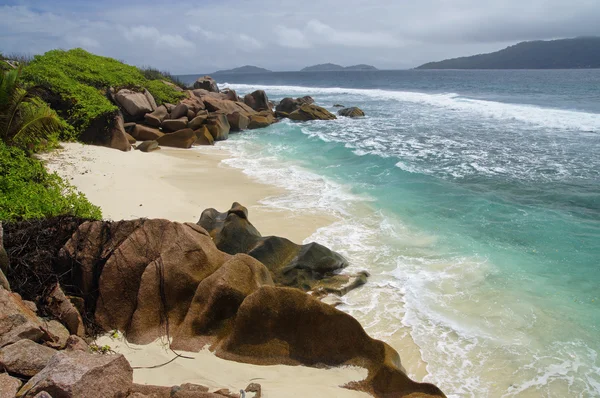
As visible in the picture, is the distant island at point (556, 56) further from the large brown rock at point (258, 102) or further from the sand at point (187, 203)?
the sand at point (187, 203)

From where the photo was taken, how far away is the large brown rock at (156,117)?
68.4 ft

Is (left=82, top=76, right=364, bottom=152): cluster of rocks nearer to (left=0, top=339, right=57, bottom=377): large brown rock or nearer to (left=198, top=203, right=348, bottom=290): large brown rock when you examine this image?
(left=198, top=203, right=348, bottom=290): large brown rock

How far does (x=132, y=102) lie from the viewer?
Answer: 67.7 feet

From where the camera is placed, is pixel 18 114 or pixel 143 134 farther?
pixel 143 134

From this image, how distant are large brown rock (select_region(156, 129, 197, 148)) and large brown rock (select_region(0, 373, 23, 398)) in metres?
16.7

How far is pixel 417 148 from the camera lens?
20547mm

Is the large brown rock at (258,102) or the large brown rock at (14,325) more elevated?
the large brown rock at (258,102)

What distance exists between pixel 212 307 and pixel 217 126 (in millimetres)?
17931

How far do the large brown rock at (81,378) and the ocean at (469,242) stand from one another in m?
3.74

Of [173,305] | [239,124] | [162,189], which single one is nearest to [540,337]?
[173,305]

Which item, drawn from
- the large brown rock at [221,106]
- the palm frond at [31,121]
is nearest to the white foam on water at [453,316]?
the palm frond at [31,121]

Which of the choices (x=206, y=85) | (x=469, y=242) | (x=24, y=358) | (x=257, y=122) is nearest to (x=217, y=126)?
(x=257, y=122)

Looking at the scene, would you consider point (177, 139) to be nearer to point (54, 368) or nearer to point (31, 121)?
point (31, 121)

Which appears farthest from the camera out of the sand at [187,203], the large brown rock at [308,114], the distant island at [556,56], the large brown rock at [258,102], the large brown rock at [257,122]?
the distant island at [556,56]
